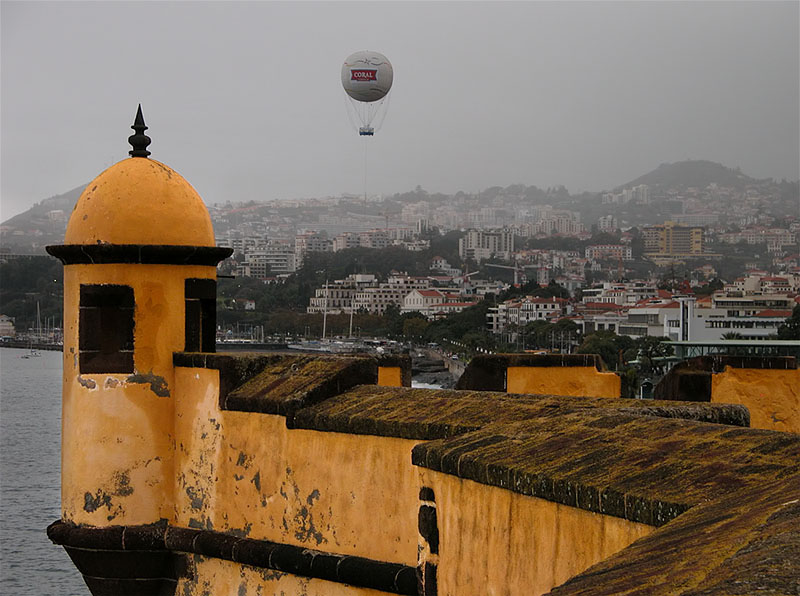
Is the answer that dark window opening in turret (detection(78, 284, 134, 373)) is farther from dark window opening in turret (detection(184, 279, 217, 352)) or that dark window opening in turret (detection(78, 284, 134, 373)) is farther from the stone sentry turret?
dark window opening in turret (detection(184, 279, 217, 352))

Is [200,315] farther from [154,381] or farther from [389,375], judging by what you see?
[389,375]

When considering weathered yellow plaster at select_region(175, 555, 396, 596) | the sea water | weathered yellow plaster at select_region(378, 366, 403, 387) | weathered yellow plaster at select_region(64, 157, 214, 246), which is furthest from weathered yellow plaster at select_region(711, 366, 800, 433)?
the sea water

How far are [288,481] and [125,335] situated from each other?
65.0 inches

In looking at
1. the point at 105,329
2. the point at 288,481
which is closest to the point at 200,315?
the point at 105,329

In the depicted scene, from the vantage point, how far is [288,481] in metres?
6.84

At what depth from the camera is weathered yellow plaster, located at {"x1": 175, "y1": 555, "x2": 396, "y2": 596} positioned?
6523 mm

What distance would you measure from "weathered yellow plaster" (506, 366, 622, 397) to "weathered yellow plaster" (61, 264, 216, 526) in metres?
2.69

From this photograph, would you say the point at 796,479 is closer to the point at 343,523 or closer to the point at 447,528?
the point at 447,528

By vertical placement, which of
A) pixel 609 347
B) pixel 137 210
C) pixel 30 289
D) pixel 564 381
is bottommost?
pixel 609 347

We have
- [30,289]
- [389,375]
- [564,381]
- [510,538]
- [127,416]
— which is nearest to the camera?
[510,538]

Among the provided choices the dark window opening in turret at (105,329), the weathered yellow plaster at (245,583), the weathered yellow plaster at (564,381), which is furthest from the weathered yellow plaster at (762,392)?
the dark window opening in turret at (105,329)

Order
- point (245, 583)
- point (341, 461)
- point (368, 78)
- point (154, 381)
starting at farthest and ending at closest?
point (368, 78), point (154, 381), point (245, 583), point (341, 461)

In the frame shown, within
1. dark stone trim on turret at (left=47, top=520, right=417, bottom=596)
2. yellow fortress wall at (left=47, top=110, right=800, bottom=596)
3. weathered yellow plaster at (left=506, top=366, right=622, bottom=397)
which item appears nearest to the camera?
yellow fortress wall at (left=47, top=110, right=800, bottom=596)

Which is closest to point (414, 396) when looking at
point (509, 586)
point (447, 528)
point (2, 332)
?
point (447, 528)
